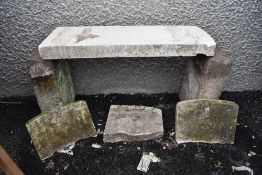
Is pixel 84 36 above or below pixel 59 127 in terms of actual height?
above

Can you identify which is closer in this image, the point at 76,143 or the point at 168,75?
the point at 76,143

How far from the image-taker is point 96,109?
2.73 metres

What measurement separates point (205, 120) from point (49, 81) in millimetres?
1373

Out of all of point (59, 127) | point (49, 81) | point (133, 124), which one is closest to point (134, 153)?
point (133, 124)

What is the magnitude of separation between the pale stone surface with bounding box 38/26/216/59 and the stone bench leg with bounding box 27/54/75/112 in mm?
99

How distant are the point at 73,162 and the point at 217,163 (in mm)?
1190

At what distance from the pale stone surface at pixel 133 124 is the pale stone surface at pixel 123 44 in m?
0.64

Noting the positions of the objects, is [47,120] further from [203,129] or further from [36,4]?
[203,129]

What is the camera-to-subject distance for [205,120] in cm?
224

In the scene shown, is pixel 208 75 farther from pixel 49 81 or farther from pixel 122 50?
pixel 49 81

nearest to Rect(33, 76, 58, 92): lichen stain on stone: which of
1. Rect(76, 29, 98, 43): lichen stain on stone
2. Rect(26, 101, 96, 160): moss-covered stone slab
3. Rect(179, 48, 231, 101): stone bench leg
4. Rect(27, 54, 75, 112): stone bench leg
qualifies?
Rect(27, 54, 75, 112): stone bench leg

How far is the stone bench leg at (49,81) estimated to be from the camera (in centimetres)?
209

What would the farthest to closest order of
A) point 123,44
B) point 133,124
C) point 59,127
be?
point 133,124
point 59,127
point 123,44

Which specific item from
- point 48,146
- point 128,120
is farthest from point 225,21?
point 48,146
